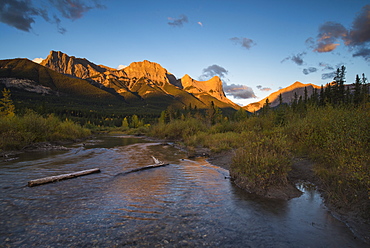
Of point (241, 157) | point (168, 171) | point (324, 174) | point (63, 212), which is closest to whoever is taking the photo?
point (63, 212)

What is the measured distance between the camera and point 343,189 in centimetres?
830

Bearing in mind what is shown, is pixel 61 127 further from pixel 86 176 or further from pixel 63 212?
pixel 63 212

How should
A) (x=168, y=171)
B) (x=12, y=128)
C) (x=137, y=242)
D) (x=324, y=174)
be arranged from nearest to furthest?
(x=137, y=242)
(x=324, y=174)
(x=168, y=171)
(x=12, y=128)

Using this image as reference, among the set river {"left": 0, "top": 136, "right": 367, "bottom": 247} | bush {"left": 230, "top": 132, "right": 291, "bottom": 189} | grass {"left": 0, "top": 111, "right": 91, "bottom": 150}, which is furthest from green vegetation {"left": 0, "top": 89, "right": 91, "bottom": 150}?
bush {"left": 230, "top": 132, "right": 291, "bottom": 189}

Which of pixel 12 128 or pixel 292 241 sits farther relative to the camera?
pixel 12 128

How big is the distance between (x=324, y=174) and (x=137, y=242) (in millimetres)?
9325

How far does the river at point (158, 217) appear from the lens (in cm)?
599

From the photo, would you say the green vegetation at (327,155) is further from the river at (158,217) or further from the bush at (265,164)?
the river at (158,217)

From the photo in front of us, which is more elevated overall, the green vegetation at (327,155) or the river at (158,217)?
the green vegetation at (327,155)

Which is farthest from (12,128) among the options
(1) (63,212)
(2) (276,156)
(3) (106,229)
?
(2) (276,156)

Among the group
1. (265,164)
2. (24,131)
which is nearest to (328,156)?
(265,164)

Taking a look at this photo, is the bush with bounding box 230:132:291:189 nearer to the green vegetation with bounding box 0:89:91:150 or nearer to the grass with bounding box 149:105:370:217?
the grass with bounding box 149:105:370:217

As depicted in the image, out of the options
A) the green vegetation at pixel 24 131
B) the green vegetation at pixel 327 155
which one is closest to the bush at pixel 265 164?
the green vegetation at pixel 327 155

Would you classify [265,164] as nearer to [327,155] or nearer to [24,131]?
[327,155]
